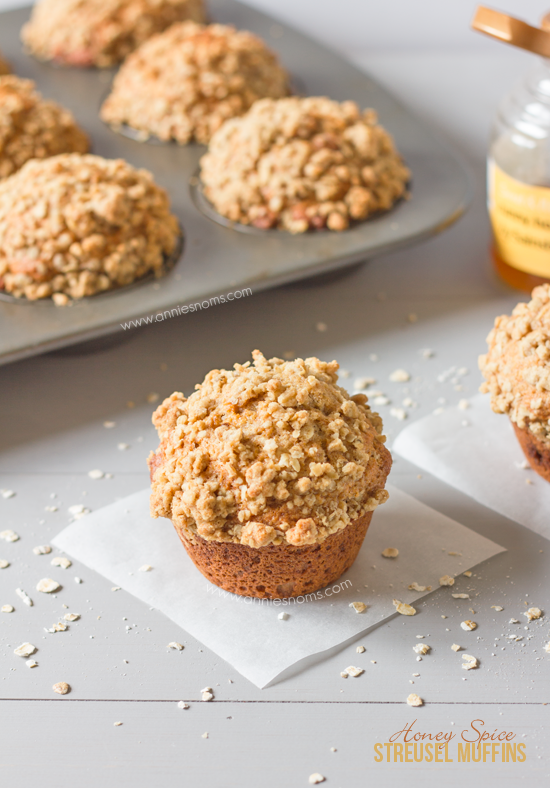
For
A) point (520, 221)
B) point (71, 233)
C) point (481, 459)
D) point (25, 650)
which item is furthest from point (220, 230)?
point (25, 650)

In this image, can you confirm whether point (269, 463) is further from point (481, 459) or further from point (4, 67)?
point (4, 67)

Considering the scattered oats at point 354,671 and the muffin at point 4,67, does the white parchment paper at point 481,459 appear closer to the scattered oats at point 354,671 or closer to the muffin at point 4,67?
the scattered oats at point 354,671

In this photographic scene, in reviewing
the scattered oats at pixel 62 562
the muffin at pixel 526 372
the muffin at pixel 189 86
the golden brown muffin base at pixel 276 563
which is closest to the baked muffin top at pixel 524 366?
the muffin at pixel 526 372

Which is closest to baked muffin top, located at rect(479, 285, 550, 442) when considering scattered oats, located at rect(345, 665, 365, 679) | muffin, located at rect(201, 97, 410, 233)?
scattered oats, located at rect(345, 665, 365, 679)

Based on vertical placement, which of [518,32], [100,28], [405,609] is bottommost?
[405,609]

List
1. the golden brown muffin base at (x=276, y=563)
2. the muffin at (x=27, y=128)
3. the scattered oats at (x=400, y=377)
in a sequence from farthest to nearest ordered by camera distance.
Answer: the muffin at (x=27, y=128) < the scattered oats at (x=400, y=377) < the golden brown muffin base at (x=276, y=563)

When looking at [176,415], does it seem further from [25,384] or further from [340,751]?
[25,384]
